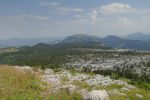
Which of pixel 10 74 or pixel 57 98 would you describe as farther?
pixel 10 74

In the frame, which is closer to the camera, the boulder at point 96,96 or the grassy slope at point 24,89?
the boulder at point 96,96

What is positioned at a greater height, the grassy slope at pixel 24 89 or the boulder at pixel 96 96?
the boulder at pixel 96 96

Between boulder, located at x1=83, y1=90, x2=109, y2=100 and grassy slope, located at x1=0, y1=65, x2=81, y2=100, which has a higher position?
boulder, located at x1=83, y1=90, x2=109, y2=100

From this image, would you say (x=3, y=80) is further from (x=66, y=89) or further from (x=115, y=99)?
(x=115, y=99)

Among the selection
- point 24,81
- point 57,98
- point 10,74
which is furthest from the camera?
point 10,74

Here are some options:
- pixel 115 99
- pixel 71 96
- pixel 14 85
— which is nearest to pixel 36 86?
pixel 14 85

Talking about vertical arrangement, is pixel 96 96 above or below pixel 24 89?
above

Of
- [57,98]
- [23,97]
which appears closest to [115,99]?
[57,98]

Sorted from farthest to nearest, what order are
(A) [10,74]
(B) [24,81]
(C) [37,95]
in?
1. (A) [10,74]
2. (B) [24,81]
3. (C) [37,95]

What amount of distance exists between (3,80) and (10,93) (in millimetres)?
4270

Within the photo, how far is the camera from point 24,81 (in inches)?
724

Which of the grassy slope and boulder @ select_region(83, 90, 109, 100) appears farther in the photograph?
the grassy slope

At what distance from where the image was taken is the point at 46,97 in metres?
13.9

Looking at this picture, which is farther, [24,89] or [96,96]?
[24,89]
